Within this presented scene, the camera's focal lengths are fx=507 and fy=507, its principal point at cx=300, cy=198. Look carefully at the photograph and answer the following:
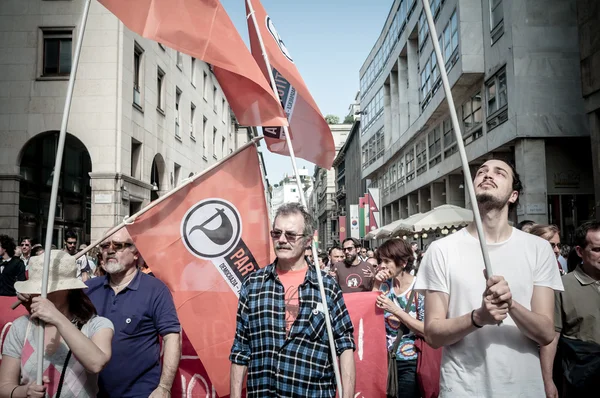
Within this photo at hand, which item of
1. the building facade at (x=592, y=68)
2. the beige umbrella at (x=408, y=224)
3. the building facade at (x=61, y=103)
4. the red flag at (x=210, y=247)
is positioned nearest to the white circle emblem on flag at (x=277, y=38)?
the red flag at (x=210, y=247)

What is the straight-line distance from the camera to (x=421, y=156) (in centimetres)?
3172

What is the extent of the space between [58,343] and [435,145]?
90.2 ft

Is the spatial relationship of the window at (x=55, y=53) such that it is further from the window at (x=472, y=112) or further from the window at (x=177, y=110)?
the window at (x=472, y=112)

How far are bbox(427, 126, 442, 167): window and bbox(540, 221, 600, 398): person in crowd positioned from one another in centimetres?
2403

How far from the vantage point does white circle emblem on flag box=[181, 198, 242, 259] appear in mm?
4363

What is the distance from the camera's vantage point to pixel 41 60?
57.2 ft

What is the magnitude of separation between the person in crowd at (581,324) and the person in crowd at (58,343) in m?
A: 2.67

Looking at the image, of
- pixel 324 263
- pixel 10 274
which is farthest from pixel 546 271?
pixel 324 263

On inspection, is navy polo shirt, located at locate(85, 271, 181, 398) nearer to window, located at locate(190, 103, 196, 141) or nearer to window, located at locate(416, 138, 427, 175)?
window, located at locate(190, 103, 196, 141)

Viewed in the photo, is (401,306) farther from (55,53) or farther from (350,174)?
(350,174)

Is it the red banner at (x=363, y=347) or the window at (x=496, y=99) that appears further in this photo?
the window at (x=496, y=99)

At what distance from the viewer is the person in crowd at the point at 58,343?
8.67ft

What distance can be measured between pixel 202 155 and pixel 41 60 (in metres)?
13.9

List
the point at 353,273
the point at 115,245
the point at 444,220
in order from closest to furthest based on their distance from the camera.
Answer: the point at 115,245 < the point at 353,273 < the point at 444,220
